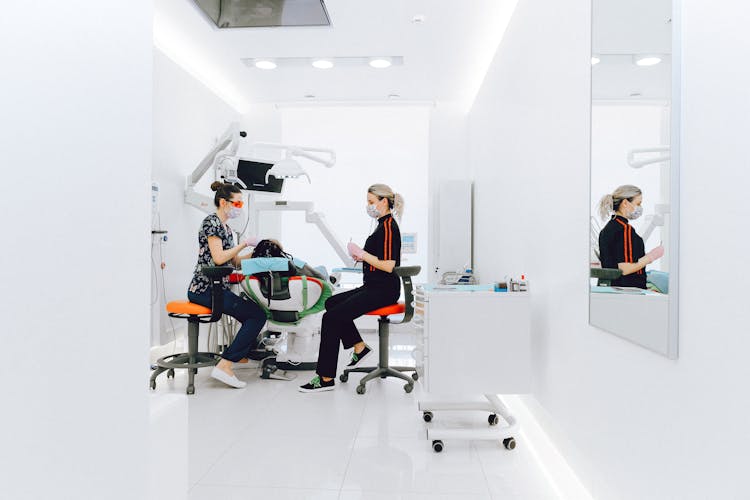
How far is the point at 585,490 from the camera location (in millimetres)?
1923

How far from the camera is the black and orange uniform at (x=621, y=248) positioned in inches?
59.8

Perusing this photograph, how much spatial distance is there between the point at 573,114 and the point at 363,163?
437 centimetres

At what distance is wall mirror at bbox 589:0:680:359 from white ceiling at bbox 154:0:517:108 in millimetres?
2174

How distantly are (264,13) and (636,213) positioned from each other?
3266 millimetres

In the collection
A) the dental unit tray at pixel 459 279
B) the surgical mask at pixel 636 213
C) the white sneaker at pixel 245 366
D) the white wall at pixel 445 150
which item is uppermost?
the white wall at pixel 445 150

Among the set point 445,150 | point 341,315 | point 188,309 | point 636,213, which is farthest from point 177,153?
point 636,213

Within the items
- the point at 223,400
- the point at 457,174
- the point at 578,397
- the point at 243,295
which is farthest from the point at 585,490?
the point at 457,174

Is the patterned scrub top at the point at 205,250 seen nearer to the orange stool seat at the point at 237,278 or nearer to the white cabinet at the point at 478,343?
the orange stool seat at the point at 237,278

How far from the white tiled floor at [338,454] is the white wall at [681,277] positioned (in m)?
0.41

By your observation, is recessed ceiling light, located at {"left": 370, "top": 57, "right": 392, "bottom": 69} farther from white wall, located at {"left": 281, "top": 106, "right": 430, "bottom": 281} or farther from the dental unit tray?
the dental unit tray

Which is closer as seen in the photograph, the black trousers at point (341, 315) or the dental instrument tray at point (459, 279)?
the black trousers at point (341, 315)

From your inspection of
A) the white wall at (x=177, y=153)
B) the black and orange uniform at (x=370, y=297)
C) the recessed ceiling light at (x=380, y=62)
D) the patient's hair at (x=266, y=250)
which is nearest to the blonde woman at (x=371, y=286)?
the black and orange uniform at (x=370, y=297)

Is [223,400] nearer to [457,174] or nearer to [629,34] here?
[629,34]

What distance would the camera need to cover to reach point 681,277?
4.23 ft
